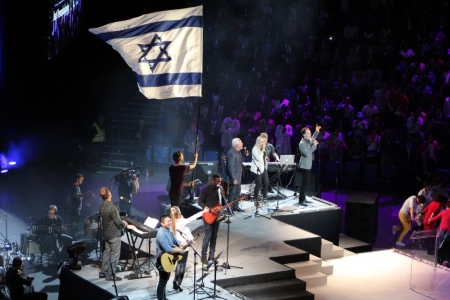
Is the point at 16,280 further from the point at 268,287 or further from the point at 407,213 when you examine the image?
the point at 407,213

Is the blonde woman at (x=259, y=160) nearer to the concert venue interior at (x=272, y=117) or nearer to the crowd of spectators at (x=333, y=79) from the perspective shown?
the concert venue interior at (x=272, y=117)

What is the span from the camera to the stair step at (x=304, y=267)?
44.9ft

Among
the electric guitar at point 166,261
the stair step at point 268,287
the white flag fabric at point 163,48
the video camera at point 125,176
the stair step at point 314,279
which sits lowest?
the stair step at point 314,279

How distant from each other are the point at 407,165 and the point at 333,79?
4975 millimetres

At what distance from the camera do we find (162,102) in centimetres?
2461

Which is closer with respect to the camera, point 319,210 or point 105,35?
point 105,35

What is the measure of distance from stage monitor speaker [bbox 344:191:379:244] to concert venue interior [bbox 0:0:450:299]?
5 cm

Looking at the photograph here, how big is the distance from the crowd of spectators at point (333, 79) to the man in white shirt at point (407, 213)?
10.7ft

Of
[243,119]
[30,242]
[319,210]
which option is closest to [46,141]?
[243,119]

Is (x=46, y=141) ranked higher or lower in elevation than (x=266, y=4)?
lower

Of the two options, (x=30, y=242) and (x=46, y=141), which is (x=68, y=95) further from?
(x=30, y=242)

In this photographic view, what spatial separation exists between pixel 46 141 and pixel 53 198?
5028mm

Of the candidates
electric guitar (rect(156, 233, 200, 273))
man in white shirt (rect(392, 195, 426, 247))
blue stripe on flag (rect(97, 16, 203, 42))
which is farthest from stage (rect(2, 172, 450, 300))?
blue stripe on flag (rect(97, 16, 203, 42))

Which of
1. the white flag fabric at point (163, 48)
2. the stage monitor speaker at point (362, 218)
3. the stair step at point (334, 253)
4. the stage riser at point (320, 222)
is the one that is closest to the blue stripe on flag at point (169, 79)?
the white flag fabric at point (163, 48)
